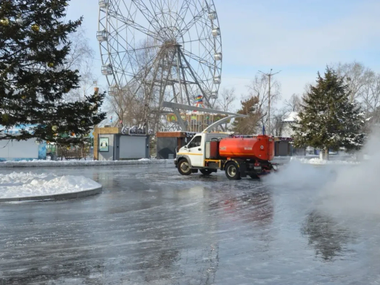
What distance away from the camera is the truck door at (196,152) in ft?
75.9

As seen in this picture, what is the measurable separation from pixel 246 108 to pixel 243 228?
7039cm

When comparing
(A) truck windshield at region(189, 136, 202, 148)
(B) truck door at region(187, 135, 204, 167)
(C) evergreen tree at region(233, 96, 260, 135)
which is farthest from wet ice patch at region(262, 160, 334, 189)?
(C) evergreen tree at region(233, 96, 260, 135)

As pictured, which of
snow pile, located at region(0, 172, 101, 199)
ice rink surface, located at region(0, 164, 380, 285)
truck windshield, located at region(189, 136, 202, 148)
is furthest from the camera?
truck windshield, located at region(189, 136, 202, 148)

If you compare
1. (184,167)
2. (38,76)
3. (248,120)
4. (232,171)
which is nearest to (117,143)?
(184,167)

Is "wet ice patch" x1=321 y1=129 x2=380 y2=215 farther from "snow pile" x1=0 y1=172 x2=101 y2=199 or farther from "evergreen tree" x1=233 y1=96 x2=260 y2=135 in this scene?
"evergreen tree" x1=233 y1=96 x2=260 y2=135

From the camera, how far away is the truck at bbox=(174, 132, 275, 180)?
70.0ft

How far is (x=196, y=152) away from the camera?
23422mm

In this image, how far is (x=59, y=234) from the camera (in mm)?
7852

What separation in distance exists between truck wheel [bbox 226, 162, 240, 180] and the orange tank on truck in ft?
1.72

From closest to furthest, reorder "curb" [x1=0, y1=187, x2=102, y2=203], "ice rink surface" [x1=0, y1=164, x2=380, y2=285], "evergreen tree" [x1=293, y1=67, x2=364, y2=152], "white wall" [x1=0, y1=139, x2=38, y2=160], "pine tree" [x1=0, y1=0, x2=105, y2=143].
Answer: "ice rink surface" [x1=0, y1=164, x2=380, y2=285] < "curb" [x1=0, y1=187, x2=102, y2=203] < "pine tree" [x1=0, y1=0, x2=105, y2=143] < "white wall" [x1=0, y1=139, x2=38, y2=160] < "evergreen tree" [x1=293, y1=67, x2=364, y2=152]

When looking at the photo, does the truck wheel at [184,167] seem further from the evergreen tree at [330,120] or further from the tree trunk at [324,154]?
the tree trunk at [324,154]

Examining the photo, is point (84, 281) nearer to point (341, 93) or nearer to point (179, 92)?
point (341, 93)

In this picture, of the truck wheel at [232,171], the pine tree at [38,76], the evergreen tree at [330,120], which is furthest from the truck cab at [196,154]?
the evergreen tree at [330,120]

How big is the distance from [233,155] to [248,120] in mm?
48582
